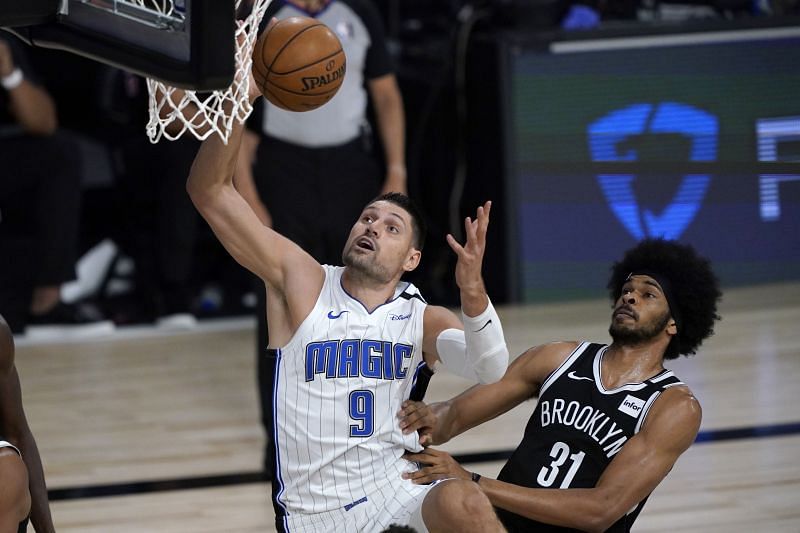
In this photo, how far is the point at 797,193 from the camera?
4.47 meters

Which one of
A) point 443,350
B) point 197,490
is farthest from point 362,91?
point 443,350

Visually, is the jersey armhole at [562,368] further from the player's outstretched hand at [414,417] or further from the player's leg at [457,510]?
the player's leg at [457,510]

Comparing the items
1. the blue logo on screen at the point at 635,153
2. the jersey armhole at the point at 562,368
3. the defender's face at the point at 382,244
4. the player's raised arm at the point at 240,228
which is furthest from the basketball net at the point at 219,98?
the blue logo on screen at the point at 635,153

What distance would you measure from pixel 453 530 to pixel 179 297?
4.93 m

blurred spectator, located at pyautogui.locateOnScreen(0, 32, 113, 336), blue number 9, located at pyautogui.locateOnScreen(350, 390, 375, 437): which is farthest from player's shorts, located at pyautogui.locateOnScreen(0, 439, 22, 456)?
blurred spectator, located at pyautogui.locateOnScreen(0, 32, 113, 336)

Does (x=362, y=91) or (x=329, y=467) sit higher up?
(x=362, y=91)

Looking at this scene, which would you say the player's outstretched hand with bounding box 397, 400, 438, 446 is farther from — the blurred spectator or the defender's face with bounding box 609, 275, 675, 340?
the blurred spectator

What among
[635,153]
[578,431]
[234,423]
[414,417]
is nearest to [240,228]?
[414,417]

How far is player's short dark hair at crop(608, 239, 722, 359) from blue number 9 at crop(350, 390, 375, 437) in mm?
835

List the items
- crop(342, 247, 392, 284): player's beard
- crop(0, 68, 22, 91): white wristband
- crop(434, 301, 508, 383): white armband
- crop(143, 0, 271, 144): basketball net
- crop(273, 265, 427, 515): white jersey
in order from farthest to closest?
crop(0, 68, 22, 91): white wristband
crop(342, 247, 392, 284): player's beard
crop(273, 265, 427, 515): white jersey
crop(434, 301, 508, 383): white armband
crop(143, 0, 271, 144): basketball net

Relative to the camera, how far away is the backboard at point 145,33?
9.33 ft

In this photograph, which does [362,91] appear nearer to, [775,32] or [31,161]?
[31,161]

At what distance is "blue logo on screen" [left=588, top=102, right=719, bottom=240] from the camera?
744cm

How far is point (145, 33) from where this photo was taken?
2.92 m
